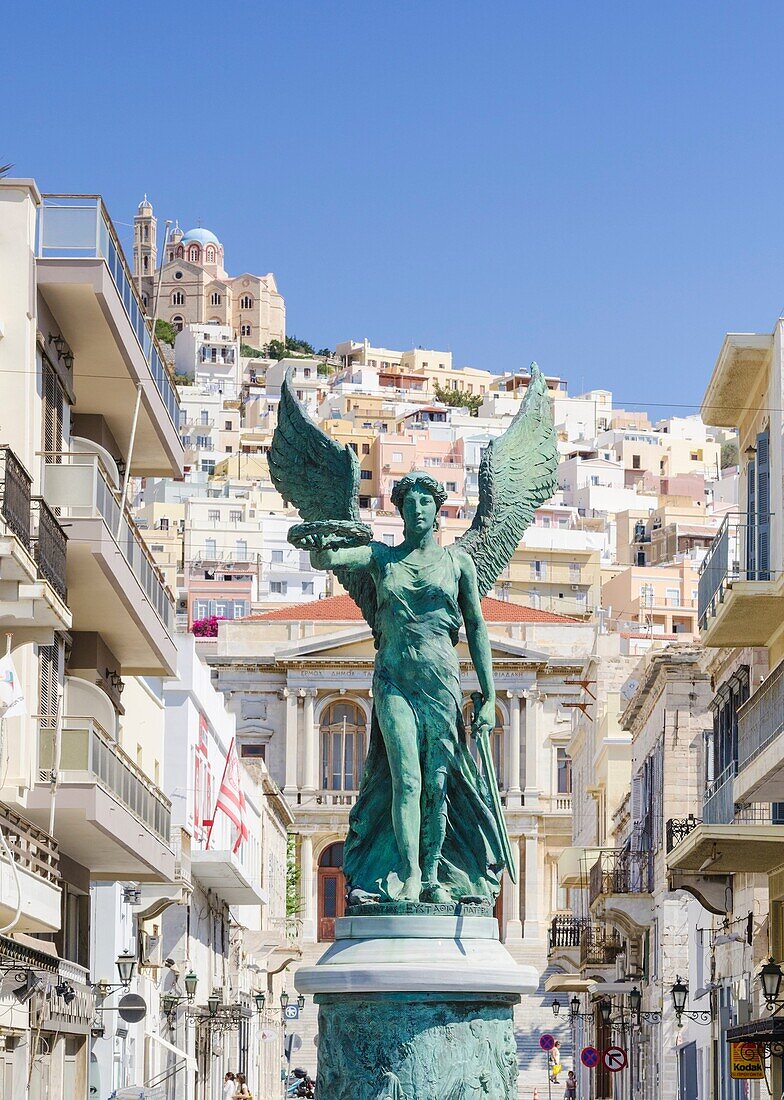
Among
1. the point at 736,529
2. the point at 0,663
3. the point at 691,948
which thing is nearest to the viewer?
the point at 0,663

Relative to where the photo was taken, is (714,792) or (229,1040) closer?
(714,792)

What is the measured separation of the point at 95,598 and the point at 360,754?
239ft

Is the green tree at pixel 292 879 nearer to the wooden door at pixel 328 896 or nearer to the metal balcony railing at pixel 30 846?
the wooden door at pixel 328 896

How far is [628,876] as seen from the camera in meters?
48.4

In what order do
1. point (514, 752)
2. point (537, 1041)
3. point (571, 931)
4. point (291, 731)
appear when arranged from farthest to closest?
point (514, 752), point (291, 731), point (537, 1041), point (571, 931)

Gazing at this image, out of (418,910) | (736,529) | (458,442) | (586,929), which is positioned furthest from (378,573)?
(458,442)

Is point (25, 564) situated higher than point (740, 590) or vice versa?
point (740, 590)

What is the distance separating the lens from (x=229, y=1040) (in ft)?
188

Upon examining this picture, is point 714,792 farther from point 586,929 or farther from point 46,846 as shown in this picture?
point 586,929

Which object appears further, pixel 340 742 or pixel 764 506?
pixel 340 742

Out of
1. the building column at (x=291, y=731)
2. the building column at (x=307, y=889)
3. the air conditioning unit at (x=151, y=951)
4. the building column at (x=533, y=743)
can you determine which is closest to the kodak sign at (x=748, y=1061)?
the air conditioning unit at (x=151, y=951)

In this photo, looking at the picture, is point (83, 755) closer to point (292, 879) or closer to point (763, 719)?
point (763, 719)

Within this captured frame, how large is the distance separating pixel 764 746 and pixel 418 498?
1183 cm

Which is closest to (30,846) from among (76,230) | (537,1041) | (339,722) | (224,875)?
(76,230)
